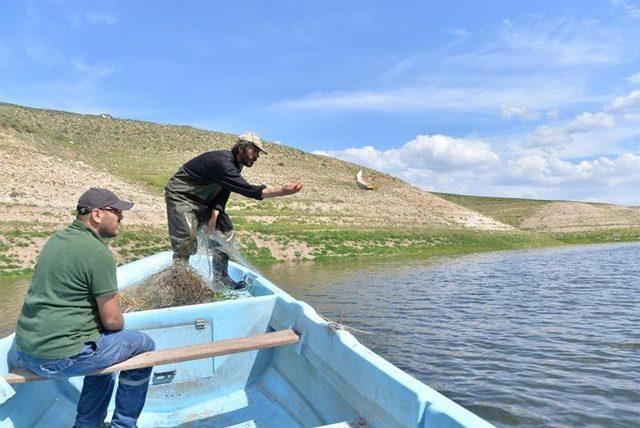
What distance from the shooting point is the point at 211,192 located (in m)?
8.77

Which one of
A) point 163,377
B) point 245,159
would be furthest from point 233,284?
point 163,377

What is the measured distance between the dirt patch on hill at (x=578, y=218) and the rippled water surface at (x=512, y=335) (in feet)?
227

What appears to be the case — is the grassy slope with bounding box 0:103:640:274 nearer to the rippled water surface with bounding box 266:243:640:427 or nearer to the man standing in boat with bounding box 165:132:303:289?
the rippled water surface with bounding box 266:243:640:427

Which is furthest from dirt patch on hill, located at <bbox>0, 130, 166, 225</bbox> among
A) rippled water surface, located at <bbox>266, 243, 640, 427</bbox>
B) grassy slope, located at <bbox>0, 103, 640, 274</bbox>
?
rippled water surface, located at <bbox>266, 243, 640, 427</bbox>

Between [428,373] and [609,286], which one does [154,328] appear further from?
[609,286]

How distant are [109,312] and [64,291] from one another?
1.38ft

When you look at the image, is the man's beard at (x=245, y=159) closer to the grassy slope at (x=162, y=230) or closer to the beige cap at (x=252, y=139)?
the beige cap at (x=252, y=139)

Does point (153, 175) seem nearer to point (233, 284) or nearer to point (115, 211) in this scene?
point (233, 284)

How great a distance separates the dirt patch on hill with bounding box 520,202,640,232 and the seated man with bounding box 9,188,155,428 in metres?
87.6

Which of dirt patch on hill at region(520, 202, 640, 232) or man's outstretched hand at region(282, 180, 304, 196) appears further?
dirt patch on hill at region(520, 202, 640, 232)

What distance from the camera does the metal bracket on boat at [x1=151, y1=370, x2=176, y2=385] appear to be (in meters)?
6.67

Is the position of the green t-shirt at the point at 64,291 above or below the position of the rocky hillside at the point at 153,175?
below

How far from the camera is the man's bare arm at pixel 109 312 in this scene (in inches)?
178

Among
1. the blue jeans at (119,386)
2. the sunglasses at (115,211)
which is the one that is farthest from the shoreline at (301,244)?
the sunglasses at (115,211)
